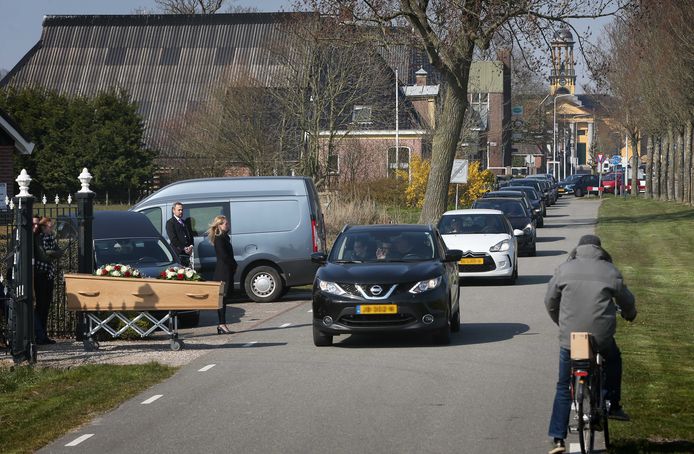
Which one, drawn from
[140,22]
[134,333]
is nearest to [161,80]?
[140,22]

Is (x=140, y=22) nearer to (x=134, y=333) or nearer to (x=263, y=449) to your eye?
(x=134, y=333)

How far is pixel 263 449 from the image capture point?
889 cm

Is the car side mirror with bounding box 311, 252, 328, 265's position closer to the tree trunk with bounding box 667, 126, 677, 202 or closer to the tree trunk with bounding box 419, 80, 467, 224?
the tree trunk with bounding box 419, 80, 467, 224

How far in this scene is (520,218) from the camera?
3400cm

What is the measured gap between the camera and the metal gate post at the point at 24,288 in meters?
14.0

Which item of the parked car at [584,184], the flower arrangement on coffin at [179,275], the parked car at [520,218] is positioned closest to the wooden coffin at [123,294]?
the flower arrangement on coffin at [179,275]

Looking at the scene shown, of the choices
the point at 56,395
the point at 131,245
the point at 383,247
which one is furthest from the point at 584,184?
the point at 56,395

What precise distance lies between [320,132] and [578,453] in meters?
38.0

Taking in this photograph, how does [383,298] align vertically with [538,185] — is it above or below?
below

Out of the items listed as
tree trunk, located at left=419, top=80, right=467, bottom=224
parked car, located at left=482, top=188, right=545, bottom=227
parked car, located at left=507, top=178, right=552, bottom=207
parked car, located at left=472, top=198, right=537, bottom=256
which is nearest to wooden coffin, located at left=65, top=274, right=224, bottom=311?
parked car, located at left=472, top=198, right=537, bottom=256

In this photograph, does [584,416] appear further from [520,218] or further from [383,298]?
[520,218]

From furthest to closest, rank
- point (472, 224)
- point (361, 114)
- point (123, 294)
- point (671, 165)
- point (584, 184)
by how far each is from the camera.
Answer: point (584, 184), point (671, 165), point (361, 114), point (472, 224), point (123, 294)

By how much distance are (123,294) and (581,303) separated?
27.3ft

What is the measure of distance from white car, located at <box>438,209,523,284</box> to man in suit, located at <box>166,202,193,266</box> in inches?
228
